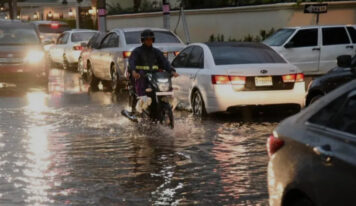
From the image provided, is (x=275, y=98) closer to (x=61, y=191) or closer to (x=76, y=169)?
(x=76, y=169)

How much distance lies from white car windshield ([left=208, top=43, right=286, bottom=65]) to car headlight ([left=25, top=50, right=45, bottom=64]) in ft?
25.5

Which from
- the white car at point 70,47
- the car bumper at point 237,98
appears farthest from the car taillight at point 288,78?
the white car at point 70,47

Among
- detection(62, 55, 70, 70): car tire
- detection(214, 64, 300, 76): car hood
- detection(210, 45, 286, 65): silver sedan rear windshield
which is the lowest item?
detection(62, 55, 70, 70): car tire

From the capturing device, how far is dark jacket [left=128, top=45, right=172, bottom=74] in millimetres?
12078

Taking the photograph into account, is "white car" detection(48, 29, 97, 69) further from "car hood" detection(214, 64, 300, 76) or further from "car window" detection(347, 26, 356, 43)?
"car hood" detection(214, 64, 300, 76)

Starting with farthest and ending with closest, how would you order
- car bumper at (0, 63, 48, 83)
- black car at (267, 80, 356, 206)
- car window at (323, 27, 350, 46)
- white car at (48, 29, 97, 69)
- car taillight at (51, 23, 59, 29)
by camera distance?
car taillight at (51, 23, 59, 29) → white car at (48, 29, 97, 69) → car window at (323, 27, 350, 46) → car bumper at (0, 63, 48, 83) → black car at (267, 80, 356, 206)

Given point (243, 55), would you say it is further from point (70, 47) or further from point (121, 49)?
point (70, 47)

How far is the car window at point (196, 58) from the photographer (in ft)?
45.2

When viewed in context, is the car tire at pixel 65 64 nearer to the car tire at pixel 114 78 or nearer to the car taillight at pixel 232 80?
the car tire at pixel 114 78

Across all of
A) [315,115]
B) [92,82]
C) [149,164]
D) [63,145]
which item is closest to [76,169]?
[149,164]

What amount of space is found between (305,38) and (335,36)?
3.08 feet

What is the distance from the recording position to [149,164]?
362 inches

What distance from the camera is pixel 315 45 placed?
838 inches

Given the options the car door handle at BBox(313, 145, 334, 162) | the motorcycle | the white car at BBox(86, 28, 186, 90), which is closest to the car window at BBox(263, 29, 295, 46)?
the white car at BBox(86, 28, 186, 90)
